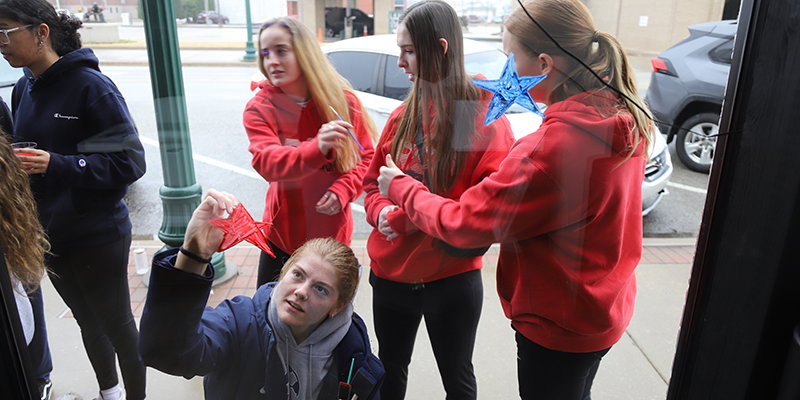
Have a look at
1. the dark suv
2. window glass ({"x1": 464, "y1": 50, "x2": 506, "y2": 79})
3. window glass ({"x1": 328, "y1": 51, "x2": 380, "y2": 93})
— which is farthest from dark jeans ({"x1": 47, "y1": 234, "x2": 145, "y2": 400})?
the dark suv

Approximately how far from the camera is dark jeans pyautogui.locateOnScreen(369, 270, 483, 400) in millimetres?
1400

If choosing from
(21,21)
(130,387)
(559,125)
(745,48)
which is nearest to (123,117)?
(21,21)

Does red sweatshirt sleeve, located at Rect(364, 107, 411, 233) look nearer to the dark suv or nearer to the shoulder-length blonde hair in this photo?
the shoulder-length blonde hair

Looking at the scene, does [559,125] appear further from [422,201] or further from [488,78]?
[422,201]

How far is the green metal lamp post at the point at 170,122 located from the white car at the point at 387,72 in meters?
0.28

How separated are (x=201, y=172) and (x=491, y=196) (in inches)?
37.1

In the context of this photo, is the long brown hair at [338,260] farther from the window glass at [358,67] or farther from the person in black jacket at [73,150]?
the person in black jacket at [73,150]

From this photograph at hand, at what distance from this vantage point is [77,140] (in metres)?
1.21

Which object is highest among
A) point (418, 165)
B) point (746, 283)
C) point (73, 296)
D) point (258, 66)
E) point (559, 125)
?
point (258, 66)

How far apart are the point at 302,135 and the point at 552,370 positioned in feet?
2.79

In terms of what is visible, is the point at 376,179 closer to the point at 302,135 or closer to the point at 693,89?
the point at 302,135

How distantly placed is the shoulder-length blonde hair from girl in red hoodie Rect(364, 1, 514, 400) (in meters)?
0.07

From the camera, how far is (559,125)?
3.32 ft

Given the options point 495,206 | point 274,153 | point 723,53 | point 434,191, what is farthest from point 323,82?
point 723,53
